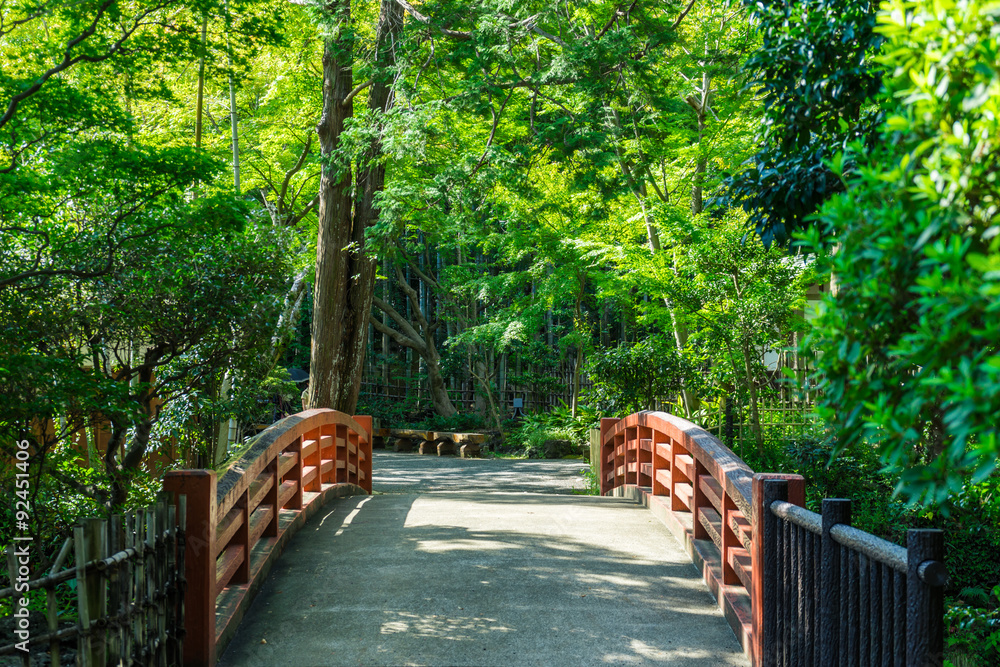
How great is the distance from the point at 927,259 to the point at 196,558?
334 centimetres

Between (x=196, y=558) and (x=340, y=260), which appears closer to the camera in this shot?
(x=196, y=558)

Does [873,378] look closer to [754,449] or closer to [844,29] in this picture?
[844,29]

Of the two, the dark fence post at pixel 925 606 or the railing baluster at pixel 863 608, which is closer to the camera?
the dark fence post at pixel 925 606

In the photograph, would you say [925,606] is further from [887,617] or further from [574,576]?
[574,576]

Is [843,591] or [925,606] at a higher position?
[925,606]

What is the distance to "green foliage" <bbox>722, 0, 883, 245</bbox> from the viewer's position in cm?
331

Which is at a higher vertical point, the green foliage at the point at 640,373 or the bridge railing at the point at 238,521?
the green foliage at the point at 640,373

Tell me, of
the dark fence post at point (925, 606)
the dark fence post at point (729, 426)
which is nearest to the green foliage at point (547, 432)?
the dark fence post at point (729, 426)

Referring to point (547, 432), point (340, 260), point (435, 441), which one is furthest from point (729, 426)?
point (435, 441)

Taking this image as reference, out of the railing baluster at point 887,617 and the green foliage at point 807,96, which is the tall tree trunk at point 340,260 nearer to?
the green foliage at point 807,96

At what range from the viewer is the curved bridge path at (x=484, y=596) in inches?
160

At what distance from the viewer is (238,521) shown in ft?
14.5

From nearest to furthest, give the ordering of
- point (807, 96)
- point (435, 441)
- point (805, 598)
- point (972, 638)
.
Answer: point (805, 598) → point (807, 96) → point (972, 638) → point (435, 441)

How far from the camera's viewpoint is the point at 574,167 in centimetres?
1012
